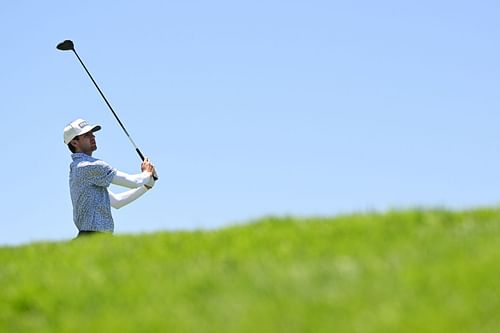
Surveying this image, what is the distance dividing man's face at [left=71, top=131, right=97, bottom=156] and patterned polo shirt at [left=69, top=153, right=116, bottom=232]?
1.35 feet

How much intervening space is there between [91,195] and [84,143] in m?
1.07

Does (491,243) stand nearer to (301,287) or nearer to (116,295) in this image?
(301,287)

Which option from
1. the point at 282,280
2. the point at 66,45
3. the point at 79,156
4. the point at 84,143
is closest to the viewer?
the point at 282,280

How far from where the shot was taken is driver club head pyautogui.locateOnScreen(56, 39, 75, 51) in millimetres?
20720

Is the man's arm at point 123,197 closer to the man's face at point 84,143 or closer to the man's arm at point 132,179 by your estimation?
the man's arm at point 132,179

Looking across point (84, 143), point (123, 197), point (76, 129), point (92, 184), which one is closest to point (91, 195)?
point (92, 184)

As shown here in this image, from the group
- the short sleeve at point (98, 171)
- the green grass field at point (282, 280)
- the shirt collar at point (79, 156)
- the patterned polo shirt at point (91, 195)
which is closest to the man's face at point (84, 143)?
the shirt collar at point (79, 156)

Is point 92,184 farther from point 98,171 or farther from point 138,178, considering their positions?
point 138,178

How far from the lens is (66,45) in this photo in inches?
818

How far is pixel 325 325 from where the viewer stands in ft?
22.7

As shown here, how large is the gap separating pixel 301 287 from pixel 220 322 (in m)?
0.87

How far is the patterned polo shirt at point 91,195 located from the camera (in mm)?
15711

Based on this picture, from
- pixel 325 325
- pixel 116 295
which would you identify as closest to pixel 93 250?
pixel 116 295

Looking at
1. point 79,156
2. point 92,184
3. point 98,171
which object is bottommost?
point 92,184
